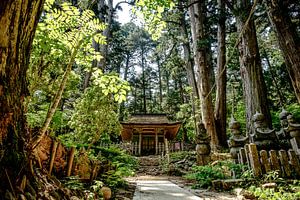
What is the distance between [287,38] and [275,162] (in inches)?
108

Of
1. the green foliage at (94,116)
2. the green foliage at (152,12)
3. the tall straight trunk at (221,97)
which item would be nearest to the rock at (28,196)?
the green foliage at (152,12)

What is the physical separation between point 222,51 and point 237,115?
4.70 metres

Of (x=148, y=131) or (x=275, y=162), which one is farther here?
(x=148, y=131)

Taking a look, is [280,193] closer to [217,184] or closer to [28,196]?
[217,184]

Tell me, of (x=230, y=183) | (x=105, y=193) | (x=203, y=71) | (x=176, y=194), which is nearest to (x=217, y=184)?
(x=230, y=183)

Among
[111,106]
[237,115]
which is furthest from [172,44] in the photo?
[111,106]

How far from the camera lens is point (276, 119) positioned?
9719 mm

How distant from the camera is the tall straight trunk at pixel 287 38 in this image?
15.7ft

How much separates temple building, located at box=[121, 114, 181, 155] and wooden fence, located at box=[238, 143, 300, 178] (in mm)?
11419

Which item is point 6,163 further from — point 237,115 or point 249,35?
point 237,115

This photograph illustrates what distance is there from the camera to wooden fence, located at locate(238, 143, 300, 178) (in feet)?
13.1

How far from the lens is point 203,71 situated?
33.3 feet

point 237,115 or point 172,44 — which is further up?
point 172,44

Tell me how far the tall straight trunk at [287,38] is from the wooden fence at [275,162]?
55.0 inches
